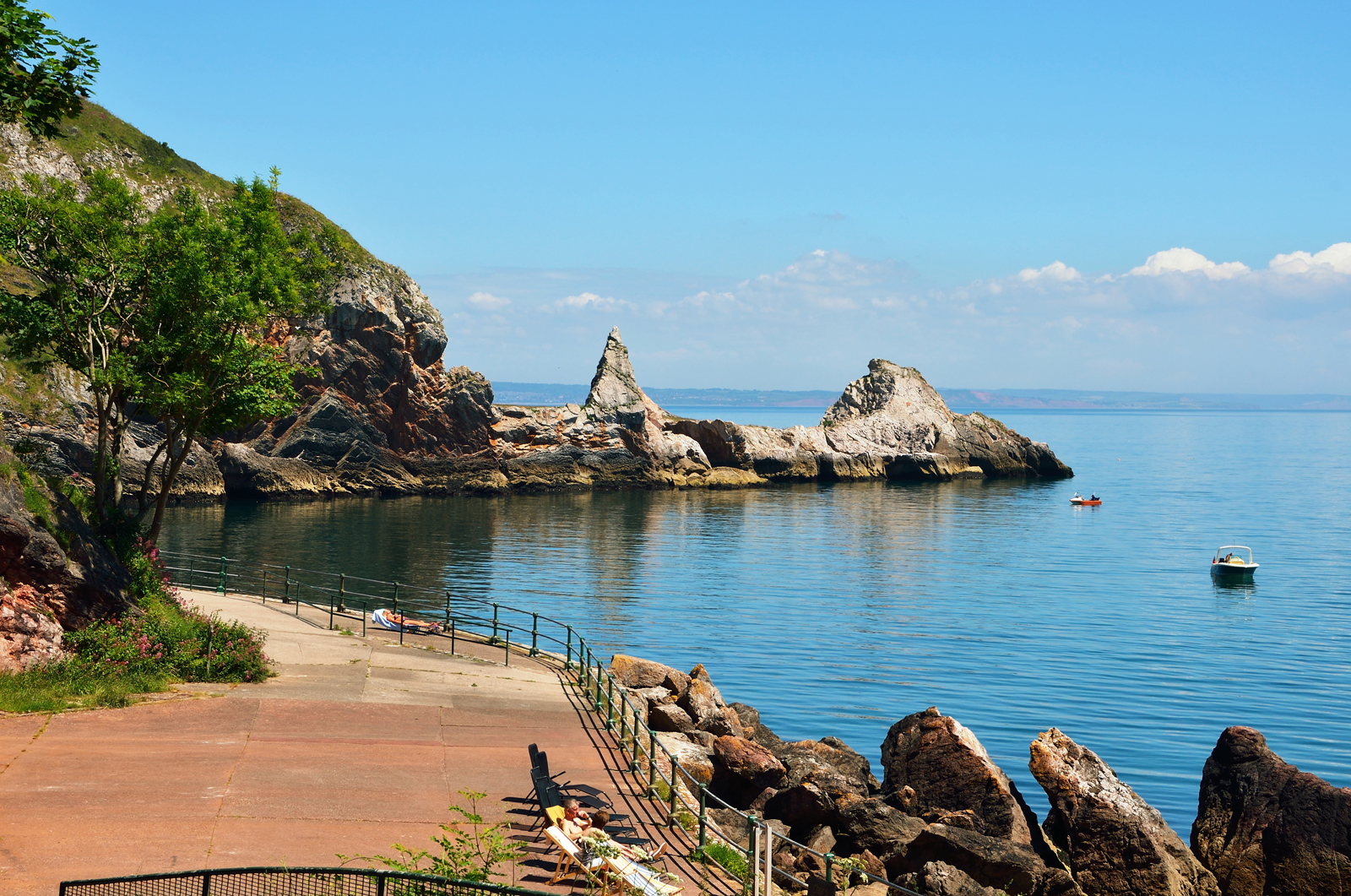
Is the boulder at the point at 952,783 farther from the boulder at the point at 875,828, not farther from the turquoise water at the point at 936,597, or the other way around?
the turquoise water at the point at 936,597

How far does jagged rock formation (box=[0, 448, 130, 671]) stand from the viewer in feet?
57.7

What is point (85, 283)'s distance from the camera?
76.6 feet

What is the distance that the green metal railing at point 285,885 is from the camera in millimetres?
8516

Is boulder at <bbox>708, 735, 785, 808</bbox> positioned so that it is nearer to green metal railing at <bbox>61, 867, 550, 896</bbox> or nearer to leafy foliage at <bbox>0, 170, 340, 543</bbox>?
green metal railing at <bbox>61, 867, 550, 896</bbox>

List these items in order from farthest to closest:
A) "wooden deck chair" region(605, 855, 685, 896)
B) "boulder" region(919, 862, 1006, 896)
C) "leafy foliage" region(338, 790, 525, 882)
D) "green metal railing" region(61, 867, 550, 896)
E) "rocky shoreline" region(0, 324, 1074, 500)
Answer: "rocky shoreline" region(0, 324, 1074, 500) < "boulder" region(919, 862, 1006, 896) < "wooden deck chair" region(605, 855, 685, 896) < "leafy foliage" region(338, 790, 525, 882) < "green metal railing" region(61, 867, 550, 896)

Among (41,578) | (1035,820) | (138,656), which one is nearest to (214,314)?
(41,578)

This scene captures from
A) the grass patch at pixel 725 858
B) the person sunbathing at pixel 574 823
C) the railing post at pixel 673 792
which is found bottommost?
the grass patch at pixel 725 858

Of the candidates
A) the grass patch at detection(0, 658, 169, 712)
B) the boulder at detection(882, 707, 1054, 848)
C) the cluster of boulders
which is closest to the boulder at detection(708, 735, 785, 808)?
the cluster of boulders

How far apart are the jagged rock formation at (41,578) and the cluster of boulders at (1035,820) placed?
1087 centimetres

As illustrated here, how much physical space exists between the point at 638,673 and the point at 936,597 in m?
28.6

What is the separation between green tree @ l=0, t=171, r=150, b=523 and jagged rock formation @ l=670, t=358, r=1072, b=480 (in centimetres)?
8918

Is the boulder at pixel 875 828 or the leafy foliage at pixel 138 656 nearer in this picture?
the boulder at pixel 875 828

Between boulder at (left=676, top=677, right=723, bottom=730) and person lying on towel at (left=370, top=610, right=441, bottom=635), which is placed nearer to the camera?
boulder at (left=676, top=677, right=723, bottom=730)

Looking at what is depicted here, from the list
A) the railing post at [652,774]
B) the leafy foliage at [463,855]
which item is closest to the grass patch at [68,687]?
the leafy foliage at [463,855]
